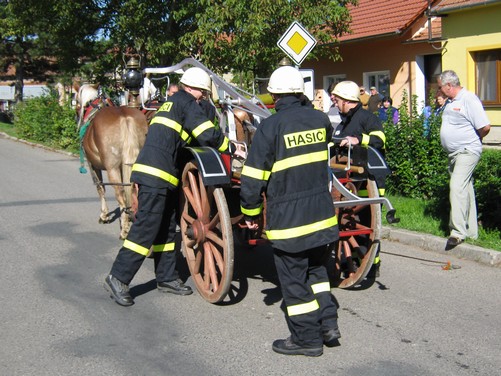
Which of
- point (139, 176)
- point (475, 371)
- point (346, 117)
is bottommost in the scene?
point (475, 371)

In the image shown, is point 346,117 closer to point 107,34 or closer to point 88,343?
point 88,343

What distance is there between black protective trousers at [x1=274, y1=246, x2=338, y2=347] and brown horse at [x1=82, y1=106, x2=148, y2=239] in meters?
3.92

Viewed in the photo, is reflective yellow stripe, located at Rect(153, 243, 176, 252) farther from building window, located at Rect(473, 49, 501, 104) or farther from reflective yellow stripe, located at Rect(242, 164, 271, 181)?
building window, located at Rect(473, 49, 501, 104)

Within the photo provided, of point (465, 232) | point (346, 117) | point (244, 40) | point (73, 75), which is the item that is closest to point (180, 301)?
point (346, 117)

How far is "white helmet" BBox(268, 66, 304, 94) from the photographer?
5.07 metres

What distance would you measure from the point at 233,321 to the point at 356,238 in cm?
151

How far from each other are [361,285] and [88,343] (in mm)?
2721

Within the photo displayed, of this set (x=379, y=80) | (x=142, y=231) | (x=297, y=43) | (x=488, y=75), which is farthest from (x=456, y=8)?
(x=142, y=231)

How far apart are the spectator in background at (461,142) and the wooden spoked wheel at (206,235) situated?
A: 2.96 meters

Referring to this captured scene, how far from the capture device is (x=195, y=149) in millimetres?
6273

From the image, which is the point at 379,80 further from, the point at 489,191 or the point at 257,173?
the point at 257,173

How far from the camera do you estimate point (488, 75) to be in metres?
18.3

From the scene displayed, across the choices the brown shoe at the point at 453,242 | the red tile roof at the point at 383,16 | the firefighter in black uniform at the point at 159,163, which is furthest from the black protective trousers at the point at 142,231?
the red tile roof at the point at 383,16

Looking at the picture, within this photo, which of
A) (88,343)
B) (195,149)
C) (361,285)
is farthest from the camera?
(361,285)
